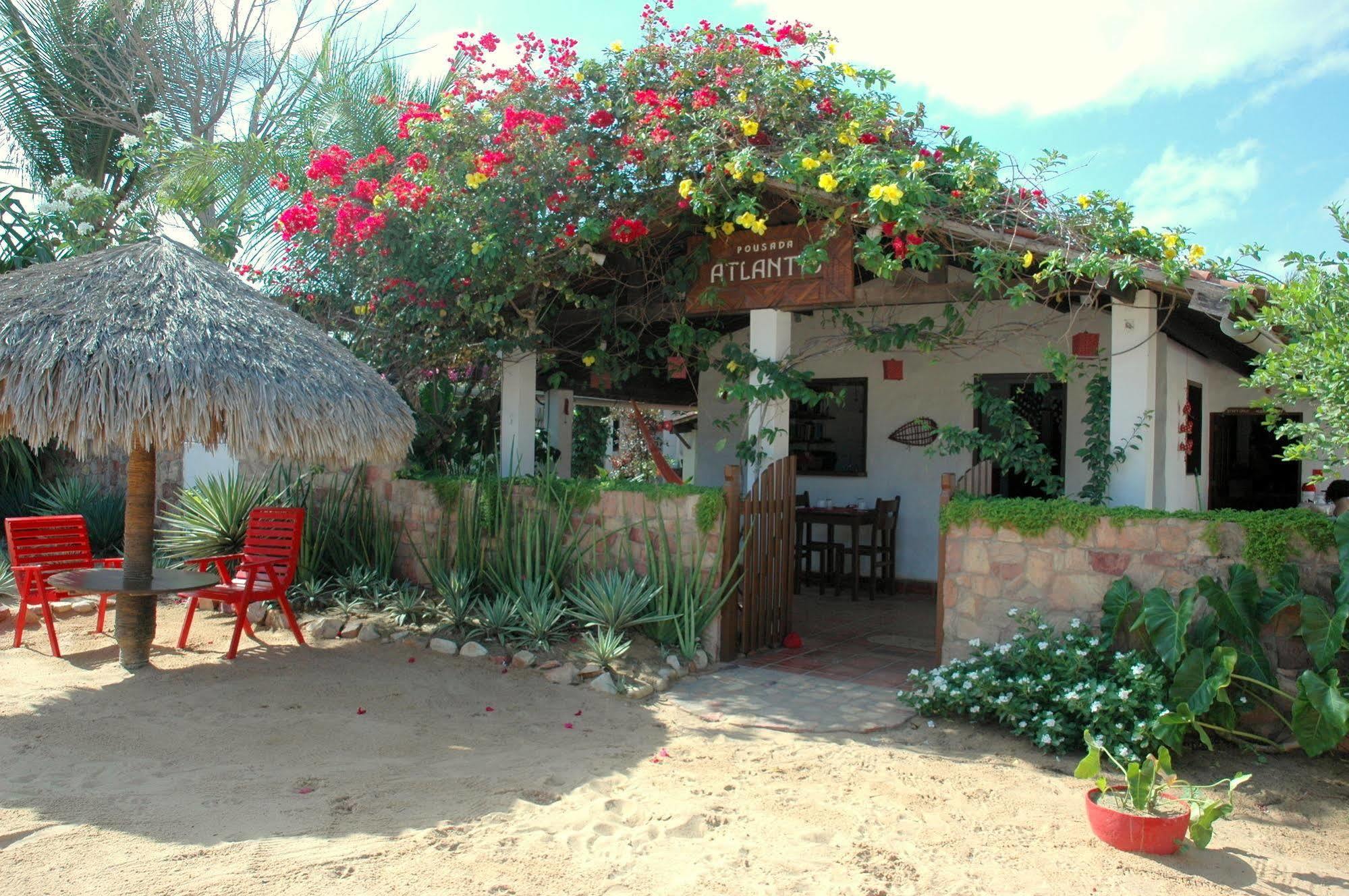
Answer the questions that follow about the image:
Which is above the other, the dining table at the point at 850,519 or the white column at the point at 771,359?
the white column at the point at 771,359

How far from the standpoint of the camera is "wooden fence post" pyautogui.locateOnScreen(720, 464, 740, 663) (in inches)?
258

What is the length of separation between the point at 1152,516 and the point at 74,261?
6.53 m

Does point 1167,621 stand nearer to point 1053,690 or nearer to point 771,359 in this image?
point 1053,690

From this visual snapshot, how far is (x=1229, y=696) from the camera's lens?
482cm

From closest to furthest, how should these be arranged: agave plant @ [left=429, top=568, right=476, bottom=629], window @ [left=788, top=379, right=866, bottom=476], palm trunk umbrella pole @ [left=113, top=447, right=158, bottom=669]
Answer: palm trunk umbrella pole @ [left=113, top=447, right=158, bottom=669] → agave plant @ [left=429, top=568, right=476, bottom=629] → window @ [left=788, top=379, right=866, bottom=476]

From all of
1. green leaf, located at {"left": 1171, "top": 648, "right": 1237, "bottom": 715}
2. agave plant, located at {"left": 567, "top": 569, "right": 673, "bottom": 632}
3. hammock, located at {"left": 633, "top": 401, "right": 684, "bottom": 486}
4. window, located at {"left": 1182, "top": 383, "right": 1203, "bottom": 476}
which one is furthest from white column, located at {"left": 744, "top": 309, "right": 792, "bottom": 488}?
window, located at {"left": 1182, "top": 383, "right": 1203, "bottom": 476}

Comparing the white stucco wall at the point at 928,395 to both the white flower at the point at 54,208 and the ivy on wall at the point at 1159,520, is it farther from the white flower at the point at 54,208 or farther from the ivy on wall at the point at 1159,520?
the white flower at the point at 54,208

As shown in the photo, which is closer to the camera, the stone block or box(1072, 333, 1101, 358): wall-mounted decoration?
the stone block

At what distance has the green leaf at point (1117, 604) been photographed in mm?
5070

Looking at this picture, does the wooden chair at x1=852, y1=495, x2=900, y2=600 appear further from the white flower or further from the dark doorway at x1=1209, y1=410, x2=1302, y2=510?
the white flower

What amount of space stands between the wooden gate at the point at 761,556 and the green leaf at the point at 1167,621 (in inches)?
99.9

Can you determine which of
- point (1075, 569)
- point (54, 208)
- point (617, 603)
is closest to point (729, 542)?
point (617, 603)

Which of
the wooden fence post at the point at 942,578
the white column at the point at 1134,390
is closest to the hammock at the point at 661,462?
the wooden fence post at the point at 942,578

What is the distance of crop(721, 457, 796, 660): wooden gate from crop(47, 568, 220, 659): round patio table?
339cm
